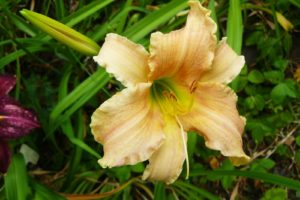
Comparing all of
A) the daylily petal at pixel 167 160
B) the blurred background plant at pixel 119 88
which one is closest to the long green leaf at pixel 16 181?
the blurred background plant at pixel 119 88

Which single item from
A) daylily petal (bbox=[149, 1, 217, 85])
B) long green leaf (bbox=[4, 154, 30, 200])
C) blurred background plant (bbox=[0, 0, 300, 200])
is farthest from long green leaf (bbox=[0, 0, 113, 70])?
daylily petal (bbox=[149, 1, 217, 85])

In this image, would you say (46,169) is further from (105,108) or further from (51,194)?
(105,108)

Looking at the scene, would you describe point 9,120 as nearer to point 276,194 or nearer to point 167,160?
point 167,160

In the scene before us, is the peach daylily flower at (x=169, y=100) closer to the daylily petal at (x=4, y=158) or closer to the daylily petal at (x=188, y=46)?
the daylily petal at (x=188, y=46)

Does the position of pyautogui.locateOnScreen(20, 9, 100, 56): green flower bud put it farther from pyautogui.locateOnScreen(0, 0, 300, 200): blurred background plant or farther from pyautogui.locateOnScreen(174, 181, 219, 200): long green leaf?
pyautogui.locateOnScreen(174, 181, 219, 200): long green leaf

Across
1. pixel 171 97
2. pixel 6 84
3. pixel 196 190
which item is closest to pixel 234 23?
pixel 171 97
